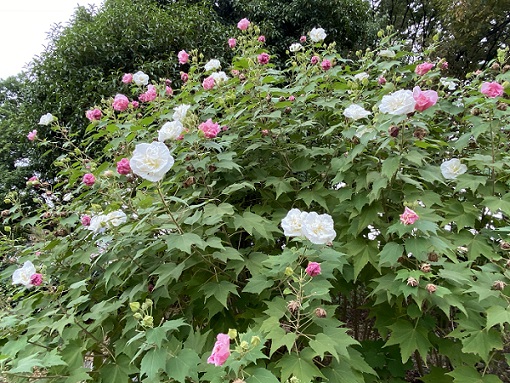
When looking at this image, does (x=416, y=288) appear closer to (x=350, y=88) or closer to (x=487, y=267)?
(x=487, y=267)

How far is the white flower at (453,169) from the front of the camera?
1.87 metres

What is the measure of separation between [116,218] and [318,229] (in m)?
0.90

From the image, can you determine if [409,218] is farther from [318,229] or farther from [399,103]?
[399,103]

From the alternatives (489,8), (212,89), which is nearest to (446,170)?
(212,89)

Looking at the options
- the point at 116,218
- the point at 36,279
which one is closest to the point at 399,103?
the point at 116,218

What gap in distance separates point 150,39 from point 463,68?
291 inches

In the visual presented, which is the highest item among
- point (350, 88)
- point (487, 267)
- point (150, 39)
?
point (150, 39)

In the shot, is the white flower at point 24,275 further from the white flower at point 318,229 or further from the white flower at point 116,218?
the white flower at point 318,229

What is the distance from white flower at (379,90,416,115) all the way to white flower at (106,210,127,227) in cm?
123

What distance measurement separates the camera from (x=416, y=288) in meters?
1.37

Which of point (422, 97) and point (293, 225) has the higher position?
point (422, 97)

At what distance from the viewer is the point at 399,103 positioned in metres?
1.52

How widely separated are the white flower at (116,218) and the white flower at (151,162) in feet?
1.33

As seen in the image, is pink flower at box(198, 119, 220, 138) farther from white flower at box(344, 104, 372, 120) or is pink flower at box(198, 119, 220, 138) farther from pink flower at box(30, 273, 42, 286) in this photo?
pink flower at box(30, 273, 42, 286)
